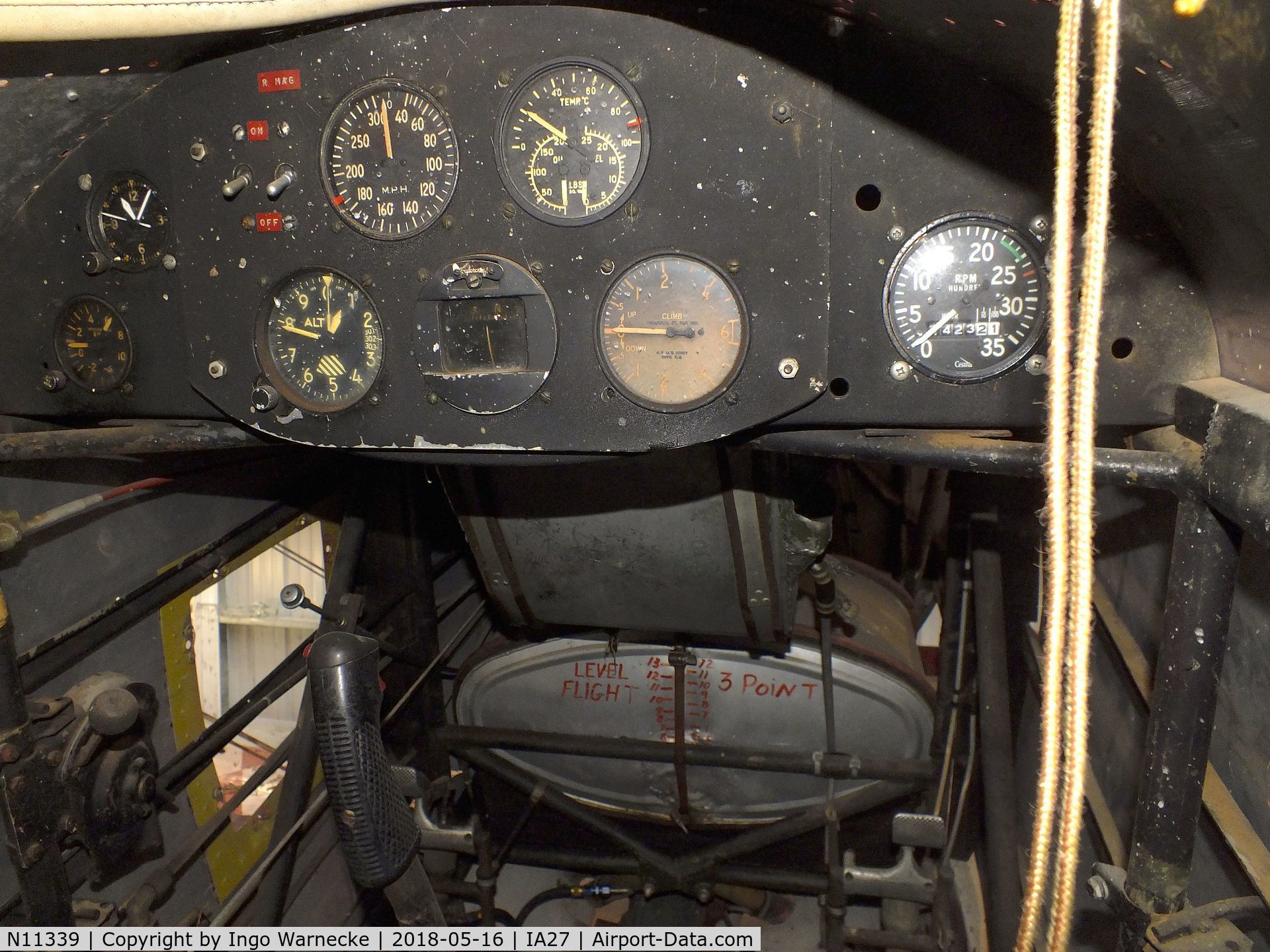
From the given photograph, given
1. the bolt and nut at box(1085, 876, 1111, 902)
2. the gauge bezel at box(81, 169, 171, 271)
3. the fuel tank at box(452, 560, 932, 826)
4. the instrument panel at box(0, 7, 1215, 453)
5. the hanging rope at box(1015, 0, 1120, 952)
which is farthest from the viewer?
the fuel tank at box(452, 560, 932, 826)

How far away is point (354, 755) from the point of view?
1.99 meters

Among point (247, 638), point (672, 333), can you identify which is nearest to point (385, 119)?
point (672, 333)

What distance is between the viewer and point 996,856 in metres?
2.21

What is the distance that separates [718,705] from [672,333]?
143 cm

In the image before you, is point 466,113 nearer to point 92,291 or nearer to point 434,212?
point 434,212

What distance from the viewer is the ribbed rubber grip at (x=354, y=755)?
6.49 ft

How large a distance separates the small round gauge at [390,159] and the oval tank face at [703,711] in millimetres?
1450

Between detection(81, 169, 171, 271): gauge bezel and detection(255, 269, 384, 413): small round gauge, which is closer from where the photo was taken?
detection(255, 269, 384, 413): small round gauge

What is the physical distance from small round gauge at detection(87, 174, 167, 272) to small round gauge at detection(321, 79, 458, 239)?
0.50m

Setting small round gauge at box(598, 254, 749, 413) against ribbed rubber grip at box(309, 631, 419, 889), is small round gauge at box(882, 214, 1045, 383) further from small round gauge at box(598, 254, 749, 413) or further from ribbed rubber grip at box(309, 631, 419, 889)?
ribbed rubber grip at box(309, 631, 419, 889)

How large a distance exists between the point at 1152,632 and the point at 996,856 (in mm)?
832

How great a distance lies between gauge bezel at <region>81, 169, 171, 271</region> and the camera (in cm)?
188

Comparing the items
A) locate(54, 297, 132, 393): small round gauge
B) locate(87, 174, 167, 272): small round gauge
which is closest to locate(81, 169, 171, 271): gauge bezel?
locate(87, 174, 167, 272): small round gauge

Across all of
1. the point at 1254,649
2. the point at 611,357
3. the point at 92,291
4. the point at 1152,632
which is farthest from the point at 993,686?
the point at 92,291
